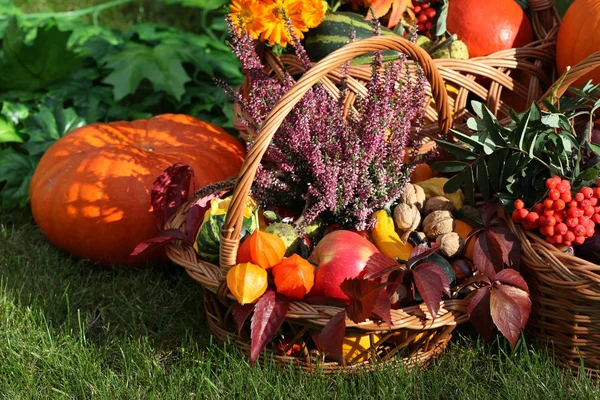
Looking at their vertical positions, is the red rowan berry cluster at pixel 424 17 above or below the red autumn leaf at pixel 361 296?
above

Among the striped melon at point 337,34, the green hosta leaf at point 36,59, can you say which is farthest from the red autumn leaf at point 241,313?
the green hosta leaf at point 36,59

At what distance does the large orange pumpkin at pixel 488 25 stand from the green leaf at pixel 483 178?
71cm

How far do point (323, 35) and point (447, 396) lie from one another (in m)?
1.29

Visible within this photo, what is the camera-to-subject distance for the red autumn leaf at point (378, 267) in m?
1.76

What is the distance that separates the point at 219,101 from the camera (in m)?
3.37

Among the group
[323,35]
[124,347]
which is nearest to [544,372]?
[124,347]

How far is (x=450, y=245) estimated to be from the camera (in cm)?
196

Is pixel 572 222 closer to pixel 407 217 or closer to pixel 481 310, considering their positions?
pixel 481 310

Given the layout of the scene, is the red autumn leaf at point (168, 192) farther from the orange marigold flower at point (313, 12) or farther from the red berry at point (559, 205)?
the red berry at point (559, 205)

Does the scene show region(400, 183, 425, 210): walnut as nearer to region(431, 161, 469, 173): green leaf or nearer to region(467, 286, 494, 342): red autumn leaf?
region(431, 161, 469, 173): green leaf

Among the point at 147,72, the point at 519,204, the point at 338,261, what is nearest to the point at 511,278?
the point at 519,204

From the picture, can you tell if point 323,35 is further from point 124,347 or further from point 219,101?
point 124,347

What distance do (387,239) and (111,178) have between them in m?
1.03

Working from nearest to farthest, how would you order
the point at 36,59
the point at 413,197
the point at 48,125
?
the point at 413,197, the point at 48,125, the point at 36,59
